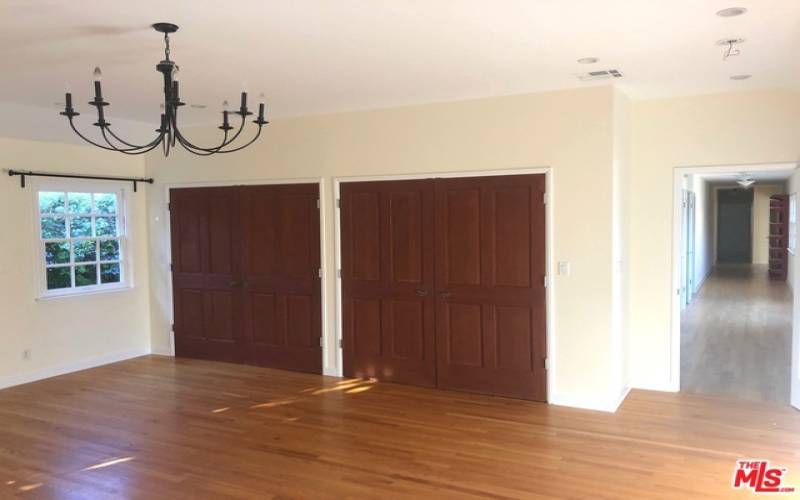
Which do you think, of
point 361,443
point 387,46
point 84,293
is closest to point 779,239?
point 361,443

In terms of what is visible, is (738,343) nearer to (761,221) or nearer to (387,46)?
(387,46)

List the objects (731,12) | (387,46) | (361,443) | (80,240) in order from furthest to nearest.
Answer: (80,240), (361,443), (387,46), (731,12)

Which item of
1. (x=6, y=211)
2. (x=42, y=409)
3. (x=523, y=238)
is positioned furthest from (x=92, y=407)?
(x=523, y=238)

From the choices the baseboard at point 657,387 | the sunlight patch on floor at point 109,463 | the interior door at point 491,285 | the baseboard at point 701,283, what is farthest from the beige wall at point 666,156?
the baseboard at point 701,283

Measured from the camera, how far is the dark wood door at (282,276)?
6.13 m

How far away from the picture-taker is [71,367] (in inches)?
249

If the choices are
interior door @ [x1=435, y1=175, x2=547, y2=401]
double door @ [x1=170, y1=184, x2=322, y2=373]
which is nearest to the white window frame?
double door @ [x1=170, y1=184, x2=322, y2=373]

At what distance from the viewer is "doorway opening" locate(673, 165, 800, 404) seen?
5.40m

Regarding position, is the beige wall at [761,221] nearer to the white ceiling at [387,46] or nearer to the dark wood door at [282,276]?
the white ceiling at [387,46]

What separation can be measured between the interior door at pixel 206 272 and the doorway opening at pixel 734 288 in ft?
Result: 13.8

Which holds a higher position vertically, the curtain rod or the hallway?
the curtain rod

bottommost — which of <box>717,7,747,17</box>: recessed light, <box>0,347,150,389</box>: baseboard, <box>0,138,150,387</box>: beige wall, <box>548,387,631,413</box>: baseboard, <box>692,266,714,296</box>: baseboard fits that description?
<box>548,387,631,413</box>: baseboard

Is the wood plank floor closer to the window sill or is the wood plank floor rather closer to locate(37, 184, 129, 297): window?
the window sill

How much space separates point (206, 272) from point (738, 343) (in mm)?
5913
